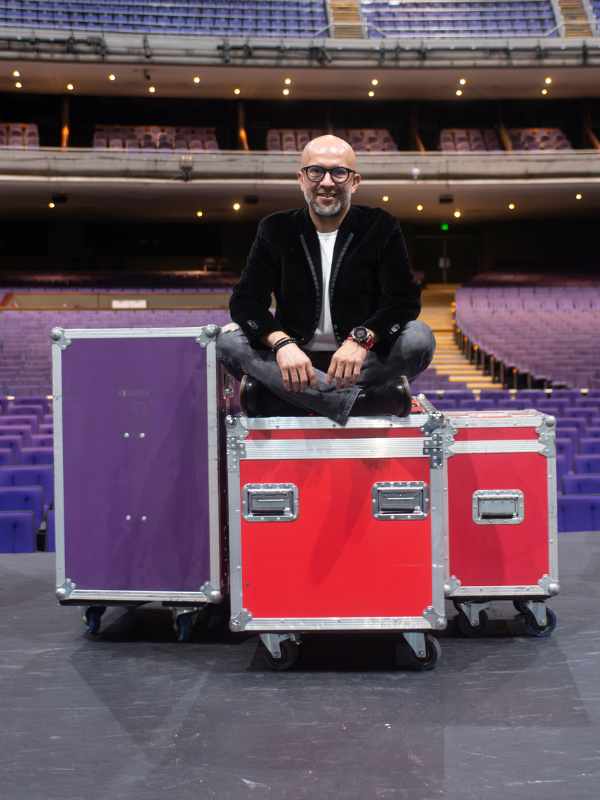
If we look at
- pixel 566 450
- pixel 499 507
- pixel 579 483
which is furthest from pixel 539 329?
pixel 499 507

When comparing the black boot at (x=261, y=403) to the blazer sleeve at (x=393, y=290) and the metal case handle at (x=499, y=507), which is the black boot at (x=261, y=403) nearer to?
the blazer sleeve at (x=393, y=290)

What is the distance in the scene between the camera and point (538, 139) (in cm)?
1309

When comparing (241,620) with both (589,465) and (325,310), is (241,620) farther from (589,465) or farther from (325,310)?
(589,465)

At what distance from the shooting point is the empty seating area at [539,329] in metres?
7.23

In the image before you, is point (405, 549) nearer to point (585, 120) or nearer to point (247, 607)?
point (247, 607)

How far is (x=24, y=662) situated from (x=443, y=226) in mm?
14521

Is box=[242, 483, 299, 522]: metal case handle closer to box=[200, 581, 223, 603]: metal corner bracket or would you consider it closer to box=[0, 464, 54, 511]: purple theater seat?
box=[200, 581, 223, 603]: metal corner bracket

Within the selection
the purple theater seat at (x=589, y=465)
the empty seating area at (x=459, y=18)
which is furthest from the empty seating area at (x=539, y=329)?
the empty seating area at (x=459, y=18)

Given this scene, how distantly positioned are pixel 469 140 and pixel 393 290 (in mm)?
13145

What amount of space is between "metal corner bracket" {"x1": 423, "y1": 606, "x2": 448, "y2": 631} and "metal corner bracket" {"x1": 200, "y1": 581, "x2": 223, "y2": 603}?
51 cm

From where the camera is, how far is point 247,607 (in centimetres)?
153

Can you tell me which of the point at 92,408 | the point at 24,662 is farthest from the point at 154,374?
the point at 24,662

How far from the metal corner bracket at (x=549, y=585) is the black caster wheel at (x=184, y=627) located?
908 mm

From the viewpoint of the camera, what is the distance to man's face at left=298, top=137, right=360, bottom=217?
156cm
